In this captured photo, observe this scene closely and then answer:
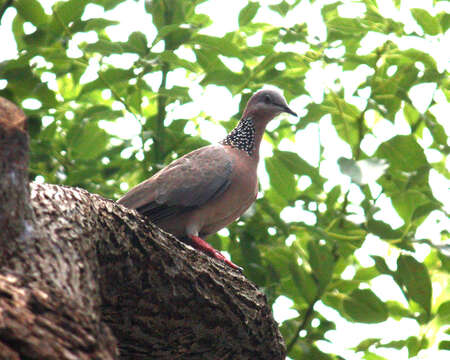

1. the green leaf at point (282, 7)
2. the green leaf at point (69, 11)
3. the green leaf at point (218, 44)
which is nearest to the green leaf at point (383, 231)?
the green leaf at point (218, 44)

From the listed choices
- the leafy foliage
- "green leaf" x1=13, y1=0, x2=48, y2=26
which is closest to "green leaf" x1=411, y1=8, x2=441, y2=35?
the leafy foliage

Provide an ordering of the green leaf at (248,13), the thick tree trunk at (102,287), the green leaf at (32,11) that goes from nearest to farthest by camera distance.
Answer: the thick tree trunk at (102,287), the green leaf at (32,11), the green leaf at (248,13)

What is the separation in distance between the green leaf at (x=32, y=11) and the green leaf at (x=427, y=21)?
9.01ft

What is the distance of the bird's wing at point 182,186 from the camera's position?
15.9 feet

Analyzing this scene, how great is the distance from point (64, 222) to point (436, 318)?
9.66 ft

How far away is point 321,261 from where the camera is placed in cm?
468

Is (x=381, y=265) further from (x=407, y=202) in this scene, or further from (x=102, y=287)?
(x=102, y=287)

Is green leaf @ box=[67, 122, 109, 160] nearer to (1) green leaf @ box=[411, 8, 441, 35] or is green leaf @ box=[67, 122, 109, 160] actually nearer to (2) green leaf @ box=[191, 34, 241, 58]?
(2) green leaf @ box=[191, 34, 241, 58]

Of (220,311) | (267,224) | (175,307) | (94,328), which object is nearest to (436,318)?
(267,224)

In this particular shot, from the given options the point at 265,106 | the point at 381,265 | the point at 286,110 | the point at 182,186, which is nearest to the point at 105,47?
the point at 182,186

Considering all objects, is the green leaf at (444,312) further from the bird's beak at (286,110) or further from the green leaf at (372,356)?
the bird's beak at (286,110)

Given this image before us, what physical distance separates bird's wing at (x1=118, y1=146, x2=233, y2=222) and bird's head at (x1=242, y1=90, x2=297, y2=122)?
751mm

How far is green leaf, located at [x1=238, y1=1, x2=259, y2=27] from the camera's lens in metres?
5.34

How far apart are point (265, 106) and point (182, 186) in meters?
1.32
